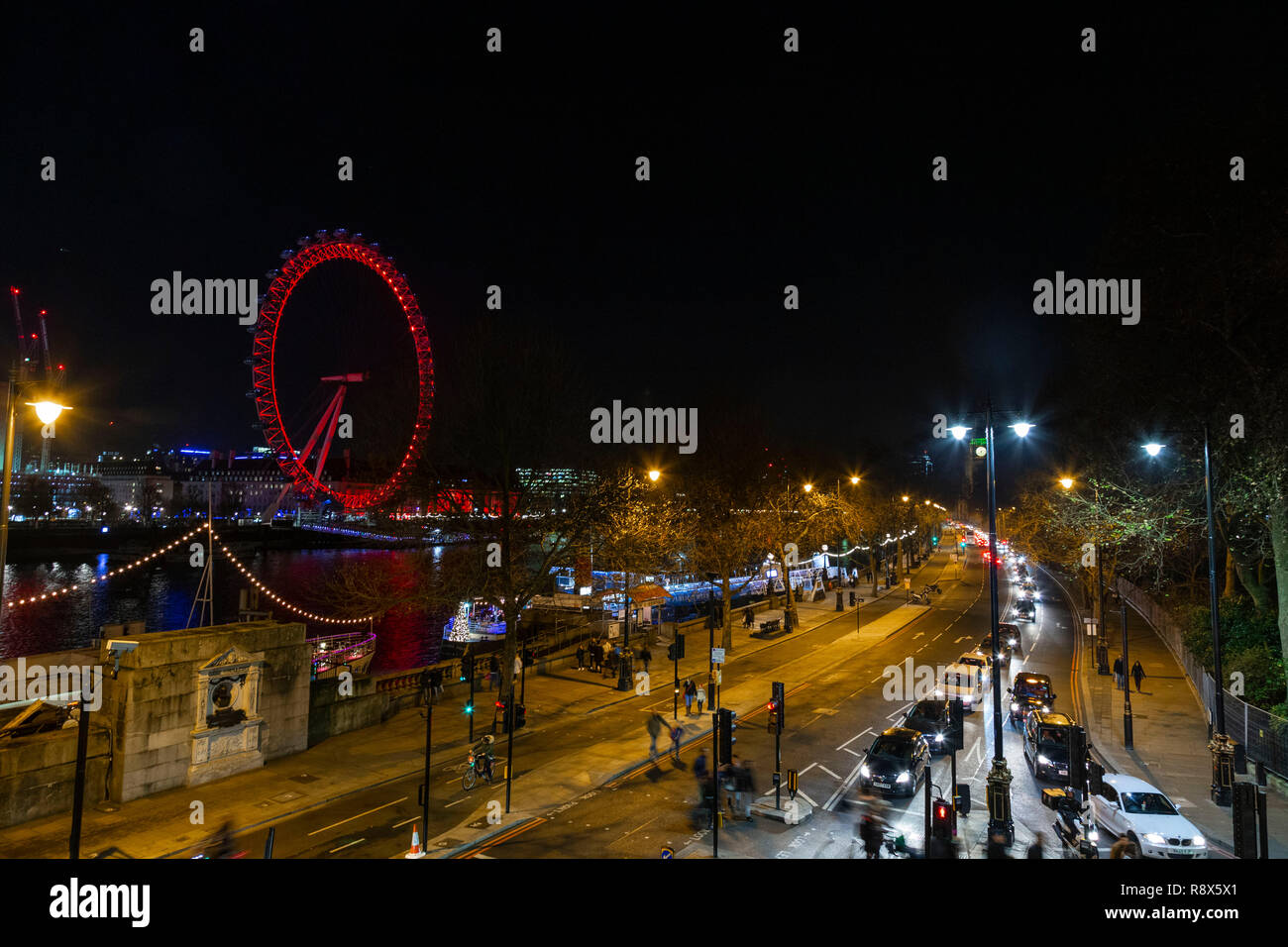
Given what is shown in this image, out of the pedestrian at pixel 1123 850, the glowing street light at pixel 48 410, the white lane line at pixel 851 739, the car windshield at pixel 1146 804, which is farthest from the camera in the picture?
the white lane line at pixel 851 739

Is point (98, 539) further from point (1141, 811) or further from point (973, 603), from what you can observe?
point (1141, 811)

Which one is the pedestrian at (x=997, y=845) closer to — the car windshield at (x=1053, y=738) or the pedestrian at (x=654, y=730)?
the car windshield at (x=1053, y=738)

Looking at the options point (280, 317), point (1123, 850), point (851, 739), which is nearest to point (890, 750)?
point (851, 739)

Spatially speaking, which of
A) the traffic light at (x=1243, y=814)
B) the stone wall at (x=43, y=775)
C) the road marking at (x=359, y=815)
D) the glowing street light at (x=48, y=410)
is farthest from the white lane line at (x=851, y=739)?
the glowing street light at (x=48, y=410)

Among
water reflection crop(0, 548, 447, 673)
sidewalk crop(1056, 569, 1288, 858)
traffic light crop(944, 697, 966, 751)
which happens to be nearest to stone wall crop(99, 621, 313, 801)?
traffic light crop(944, 697, 966, 751)
